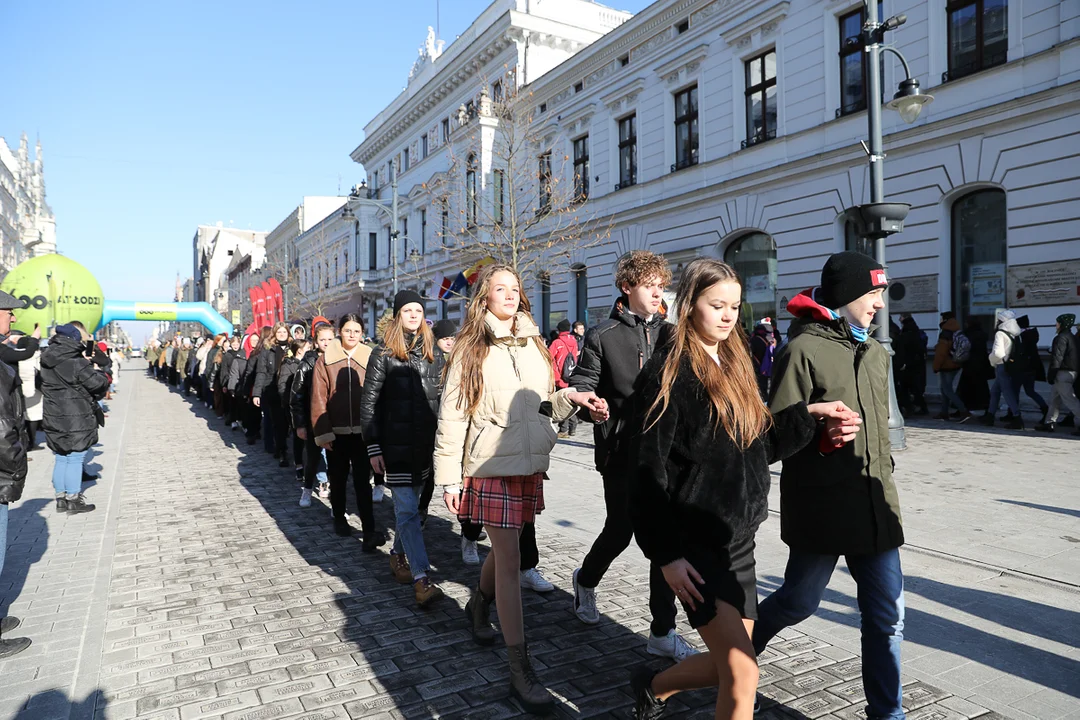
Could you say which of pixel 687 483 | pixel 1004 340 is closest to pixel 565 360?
pixel 1004 340

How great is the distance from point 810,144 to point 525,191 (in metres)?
9.10

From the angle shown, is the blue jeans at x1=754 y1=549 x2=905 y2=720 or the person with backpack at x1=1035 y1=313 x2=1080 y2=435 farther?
the person with backpack at x1=1035 y1=313 x2=1080 y2=435

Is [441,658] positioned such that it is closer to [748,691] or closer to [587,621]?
[587,621]

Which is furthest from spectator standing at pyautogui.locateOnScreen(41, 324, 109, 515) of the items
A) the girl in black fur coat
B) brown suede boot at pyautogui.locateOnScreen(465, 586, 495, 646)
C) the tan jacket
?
the girl in black fur coat

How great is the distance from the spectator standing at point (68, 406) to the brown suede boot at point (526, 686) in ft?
19.9

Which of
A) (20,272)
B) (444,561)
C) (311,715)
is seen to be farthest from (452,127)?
A: (311,715)

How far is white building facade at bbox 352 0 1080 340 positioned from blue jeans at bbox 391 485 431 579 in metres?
12.6

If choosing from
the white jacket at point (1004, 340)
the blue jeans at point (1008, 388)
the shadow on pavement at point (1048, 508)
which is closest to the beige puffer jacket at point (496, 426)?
the shadow on pavement at point (1048, 508)

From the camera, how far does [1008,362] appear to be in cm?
1137

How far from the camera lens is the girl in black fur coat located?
90.2 inches

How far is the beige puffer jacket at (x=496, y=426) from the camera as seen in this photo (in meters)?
3.44

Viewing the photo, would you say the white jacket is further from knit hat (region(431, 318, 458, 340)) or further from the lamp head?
knit hat (region(431, 318, 458, 340))

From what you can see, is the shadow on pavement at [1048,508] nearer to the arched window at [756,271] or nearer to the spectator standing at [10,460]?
the spectator standing at [10,460]

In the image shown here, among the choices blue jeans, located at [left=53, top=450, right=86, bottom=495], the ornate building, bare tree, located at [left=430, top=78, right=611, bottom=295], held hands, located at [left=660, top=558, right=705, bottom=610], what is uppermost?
the ornate building
